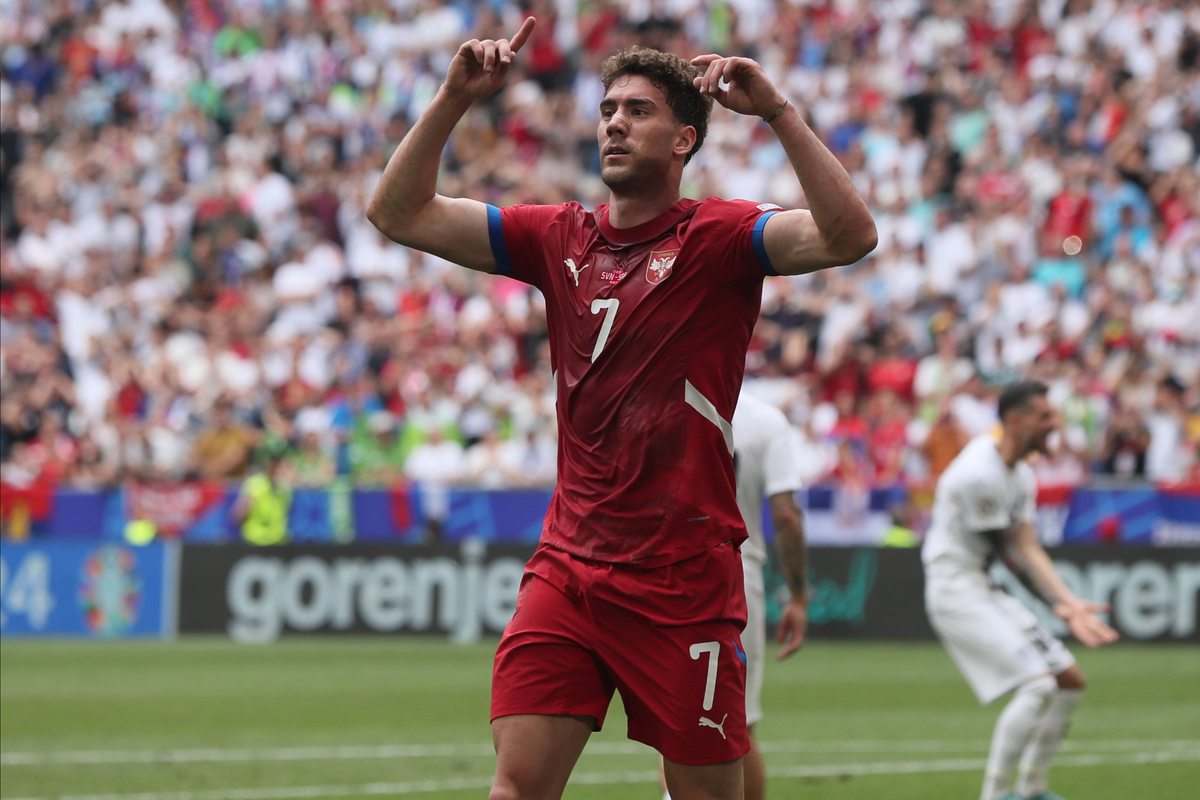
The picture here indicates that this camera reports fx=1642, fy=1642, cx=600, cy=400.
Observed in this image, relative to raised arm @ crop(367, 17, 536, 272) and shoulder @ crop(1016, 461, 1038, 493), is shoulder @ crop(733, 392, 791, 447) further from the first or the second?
raised arm @ crop(367, 17, 536, 272)

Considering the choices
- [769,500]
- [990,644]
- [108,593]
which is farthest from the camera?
[108,593]

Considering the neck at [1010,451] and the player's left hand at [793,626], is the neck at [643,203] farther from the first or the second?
the neck at [1010,451]

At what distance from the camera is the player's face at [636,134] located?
474 centimetres

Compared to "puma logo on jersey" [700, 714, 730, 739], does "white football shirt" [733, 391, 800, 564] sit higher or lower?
higher

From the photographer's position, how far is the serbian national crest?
4703 millimetres

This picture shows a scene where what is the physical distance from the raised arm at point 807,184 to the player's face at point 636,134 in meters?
0.27

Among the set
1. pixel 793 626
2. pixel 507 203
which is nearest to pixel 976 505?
pixel 793 626

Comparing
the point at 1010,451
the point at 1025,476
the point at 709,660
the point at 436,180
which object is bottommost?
the point at 709,660

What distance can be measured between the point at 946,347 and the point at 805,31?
665 centimetres

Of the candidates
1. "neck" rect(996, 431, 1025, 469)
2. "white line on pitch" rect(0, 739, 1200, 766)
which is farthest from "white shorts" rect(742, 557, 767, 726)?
"white line on pitch" rect(0, 739, 1200, 766)

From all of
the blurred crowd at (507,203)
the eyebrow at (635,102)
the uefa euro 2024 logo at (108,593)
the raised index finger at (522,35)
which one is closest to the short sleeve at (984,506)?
the eyebrow at (635,102)

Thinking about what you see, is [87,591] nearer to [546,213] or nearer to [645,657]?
[546,213]

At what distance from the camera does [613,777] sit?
923cm

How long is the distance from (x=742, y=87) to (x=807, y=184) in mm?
328
